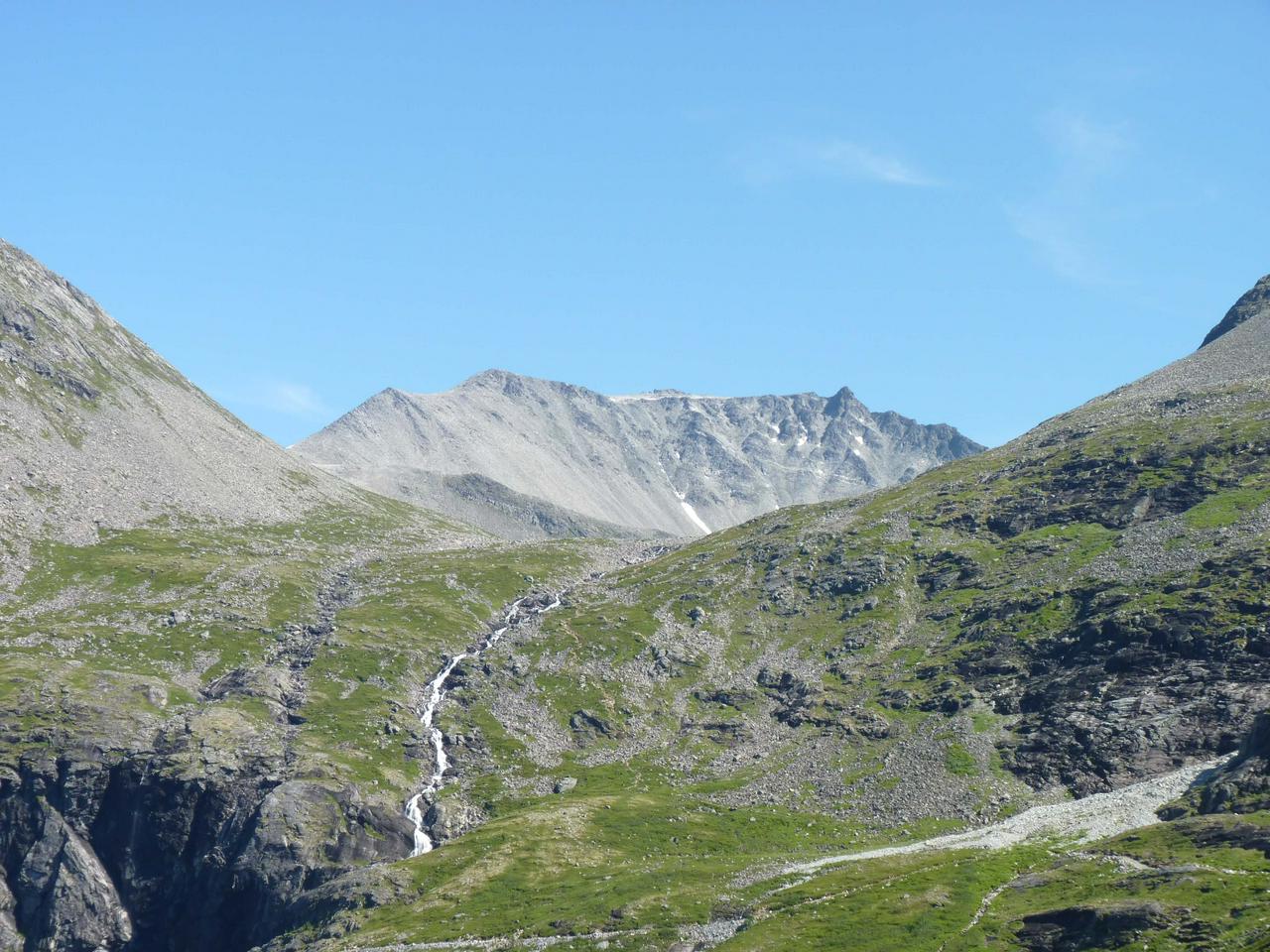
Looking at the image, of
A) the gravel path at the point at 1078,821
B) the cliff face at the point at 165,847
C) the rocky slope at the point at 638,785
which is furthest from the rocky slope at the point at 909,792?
the cliff face at the point at 165,847

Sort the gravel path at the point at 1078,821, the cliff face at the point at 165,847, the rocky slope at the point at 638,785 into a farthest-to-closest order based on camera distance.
Result: 1. the cliff face at the point at 165,847
2. the gravel path at the point at 1078,821
3. the rocky slope at the point at 638,785

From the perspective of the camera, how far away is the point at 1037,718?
16538 cm

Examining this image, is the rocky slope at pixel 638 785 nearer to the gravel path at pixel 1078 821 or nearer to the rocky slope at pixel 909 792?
the rocky slope at pixel 909 792

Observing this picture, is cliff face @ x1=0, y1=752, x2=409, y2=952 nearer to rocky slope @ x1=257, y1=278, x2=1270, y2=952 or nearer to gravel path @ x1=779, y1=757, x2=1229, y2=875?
rocky slope @ x1=257, y1=278, x2=1270, y2=952

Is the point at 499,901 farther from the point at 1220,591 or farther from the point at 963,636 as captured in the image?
the point at 1220,591

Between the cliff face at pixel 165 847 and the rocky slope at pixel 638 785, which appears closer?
the rocky slope at pixel 638 785

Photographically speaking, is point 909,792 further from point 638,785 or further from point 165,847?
point 165,847

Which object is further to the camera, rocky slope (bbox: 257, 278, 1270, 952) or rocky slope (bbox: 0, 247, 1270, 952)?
rocky slope (bbox: 0, 247, 1270, 952)

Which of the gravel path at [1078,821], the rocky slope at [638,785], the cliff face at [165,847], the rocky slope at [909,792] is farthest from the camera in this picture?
the cliff face at [165,847]

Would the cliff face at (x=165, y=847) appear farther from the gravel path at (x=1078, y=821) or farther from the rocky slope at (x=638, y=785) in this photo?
the gravel path at (x=1078, y=821)

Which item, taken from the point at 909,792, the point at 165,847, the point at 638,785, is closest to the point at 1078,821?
the point at 909,792

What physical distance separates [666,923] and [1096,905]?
138 feet

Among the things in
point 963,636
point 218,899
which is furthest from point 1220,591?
point 218,899

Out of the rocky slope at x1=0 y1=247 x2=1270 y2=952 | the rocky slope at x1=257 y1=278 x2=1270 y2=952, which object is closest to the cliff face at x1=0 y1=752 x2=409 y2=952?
the rocky slope at x1=0 y1=247 x2=1270 y2=952
